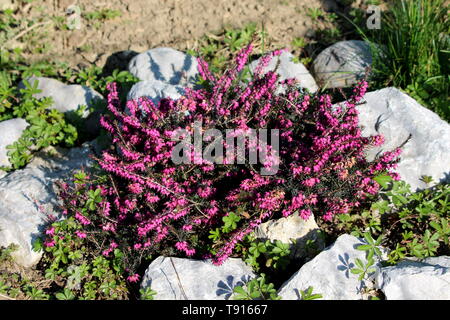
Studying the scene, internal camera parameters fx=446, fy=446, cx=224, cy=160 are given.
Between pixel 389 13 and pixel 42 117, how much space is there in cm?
440

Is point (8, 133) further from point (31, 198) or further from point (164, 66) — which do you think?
point (164, 66)

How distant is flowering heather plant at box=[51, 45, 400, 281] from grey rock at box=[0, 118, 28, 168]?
119 cm

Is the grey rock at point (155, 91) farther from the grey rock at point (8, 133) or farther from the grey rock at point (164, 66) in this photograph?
the grey rock at point (8, 133)

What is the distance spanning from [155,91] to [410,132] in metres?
2.55

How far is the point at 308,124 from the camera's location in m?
3.96

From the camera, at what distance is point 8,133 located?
15.2 feet

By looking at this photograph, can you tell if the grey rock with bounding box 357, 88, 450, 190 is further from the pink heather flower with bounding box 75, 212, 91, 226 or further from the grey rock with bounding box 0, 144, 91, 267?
the grey rock with bounding box 0, 144, 91, 267

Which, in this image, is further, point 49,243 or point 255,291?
point 49,243

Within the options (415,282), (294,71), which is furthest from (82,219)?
(294,71)

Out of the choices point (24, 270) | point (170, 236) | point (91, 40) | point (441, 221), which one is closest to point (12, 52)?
point (91, 40)

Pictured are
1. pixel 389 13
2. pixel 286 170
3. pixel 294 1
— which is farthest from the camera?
pixel 294 1

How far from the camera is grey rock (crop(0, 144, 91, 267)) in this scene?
3.92m

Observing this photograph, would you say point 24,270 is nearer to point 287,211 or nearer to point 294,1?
point 287,211

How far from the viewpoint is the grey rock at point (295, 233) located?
367 centimetres
